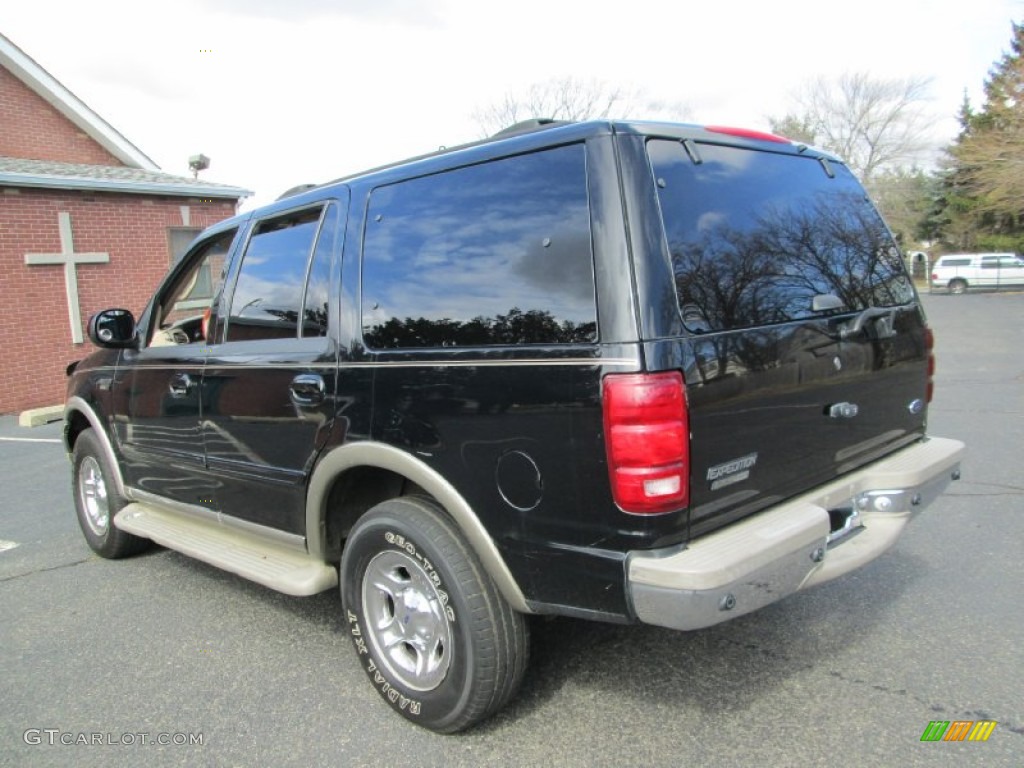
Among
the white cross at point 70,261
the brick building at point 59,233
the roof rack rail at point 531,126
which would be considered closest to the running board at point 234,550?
the roof rack rail at point 531,126

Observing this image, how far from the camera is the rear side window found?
2395 mm

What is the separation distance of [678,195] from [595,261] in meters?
0.39

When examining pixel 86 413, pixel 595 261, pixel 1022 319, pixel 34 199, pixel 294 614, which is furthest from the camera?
pixel 1022 319

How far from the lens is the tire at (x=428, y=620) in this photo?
2.59 metres

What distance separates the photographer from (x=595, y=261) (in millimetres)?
2318

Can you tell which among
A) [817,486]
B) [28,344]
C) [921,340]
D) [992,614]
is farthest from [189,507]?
[28,344]

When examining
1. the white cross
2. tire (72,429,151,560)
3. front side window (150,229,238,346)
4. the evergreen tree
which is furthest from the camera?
the evergreen tree

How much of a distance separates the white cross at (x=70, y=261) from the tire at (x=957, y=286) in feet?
107

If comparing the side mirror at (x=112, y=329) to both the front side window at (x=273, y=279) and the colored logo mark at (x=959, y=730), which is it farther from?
the colored logo mark at (x=959, y=730)

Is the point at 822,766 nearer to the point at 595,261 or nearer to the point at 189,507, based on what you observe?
the point at 595,261

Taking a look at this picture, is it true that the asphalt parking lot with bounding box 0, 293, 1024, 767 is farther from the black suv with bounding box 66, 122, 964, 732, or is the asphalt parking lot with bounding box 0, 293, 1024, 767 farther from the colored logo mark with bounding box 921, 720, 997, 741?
the black suv with bounding box 66, 122, 964, 732

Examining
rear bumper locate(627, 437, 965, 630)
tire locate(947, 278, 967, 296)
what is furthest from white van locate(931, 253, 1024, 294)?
rear bumper locate(627, 437, 965, 630)

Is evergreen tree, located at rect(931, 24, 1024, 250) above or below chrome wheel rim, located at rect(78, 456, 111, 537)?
above

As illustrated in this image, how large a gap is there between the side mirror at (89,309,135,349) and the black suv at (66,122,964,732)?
3.12ft
